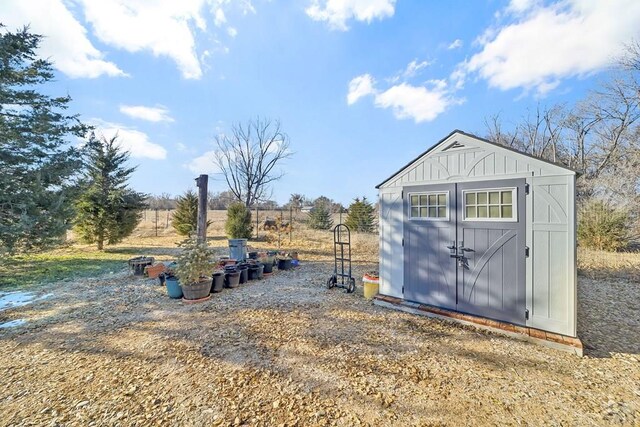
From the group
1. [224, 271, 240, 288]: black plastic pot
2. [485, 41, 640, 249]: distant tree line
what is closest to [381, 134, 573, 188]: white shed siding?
[224, 271, 240, 288]: black plastic pot

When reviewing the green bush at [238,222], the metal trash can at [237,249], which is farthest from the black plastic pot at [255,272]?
the green bush at [238,222]

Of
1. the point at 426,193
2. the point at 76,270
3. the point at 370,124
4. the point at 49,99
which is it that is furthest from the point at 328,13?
the point at 76,270

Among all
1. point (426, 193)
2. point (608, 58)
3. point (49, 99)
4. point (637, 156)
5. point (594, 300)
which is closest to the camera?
point (426, 193)

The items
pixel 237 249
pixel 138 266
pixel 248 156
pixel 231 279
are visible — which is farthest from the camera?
pixel 248 156

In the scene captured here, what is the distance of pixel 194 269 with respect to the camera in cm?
469

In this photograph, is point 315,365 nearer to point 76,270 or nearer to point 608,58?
point 76,270

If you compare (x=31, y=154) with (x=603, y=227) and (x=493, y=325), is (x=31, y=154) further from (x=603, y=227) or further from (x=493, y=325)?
(x=603, y=227)

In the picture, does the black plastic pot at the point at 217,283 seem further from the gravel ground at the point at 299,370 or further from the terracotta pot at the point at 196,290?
the gravel ground at the point at 299,370

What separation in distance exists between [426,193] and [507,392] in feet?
8.54

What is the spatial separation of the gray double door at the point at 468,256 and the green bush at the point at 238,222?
373 inches

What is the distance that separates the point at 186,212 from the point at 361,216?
8849 mm

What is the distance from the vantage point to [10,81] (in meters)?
6.75

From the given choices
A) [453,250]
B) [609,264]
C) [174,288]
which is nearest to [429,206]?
[453,250]

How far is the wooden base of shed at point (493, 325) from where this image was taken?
296 cm
